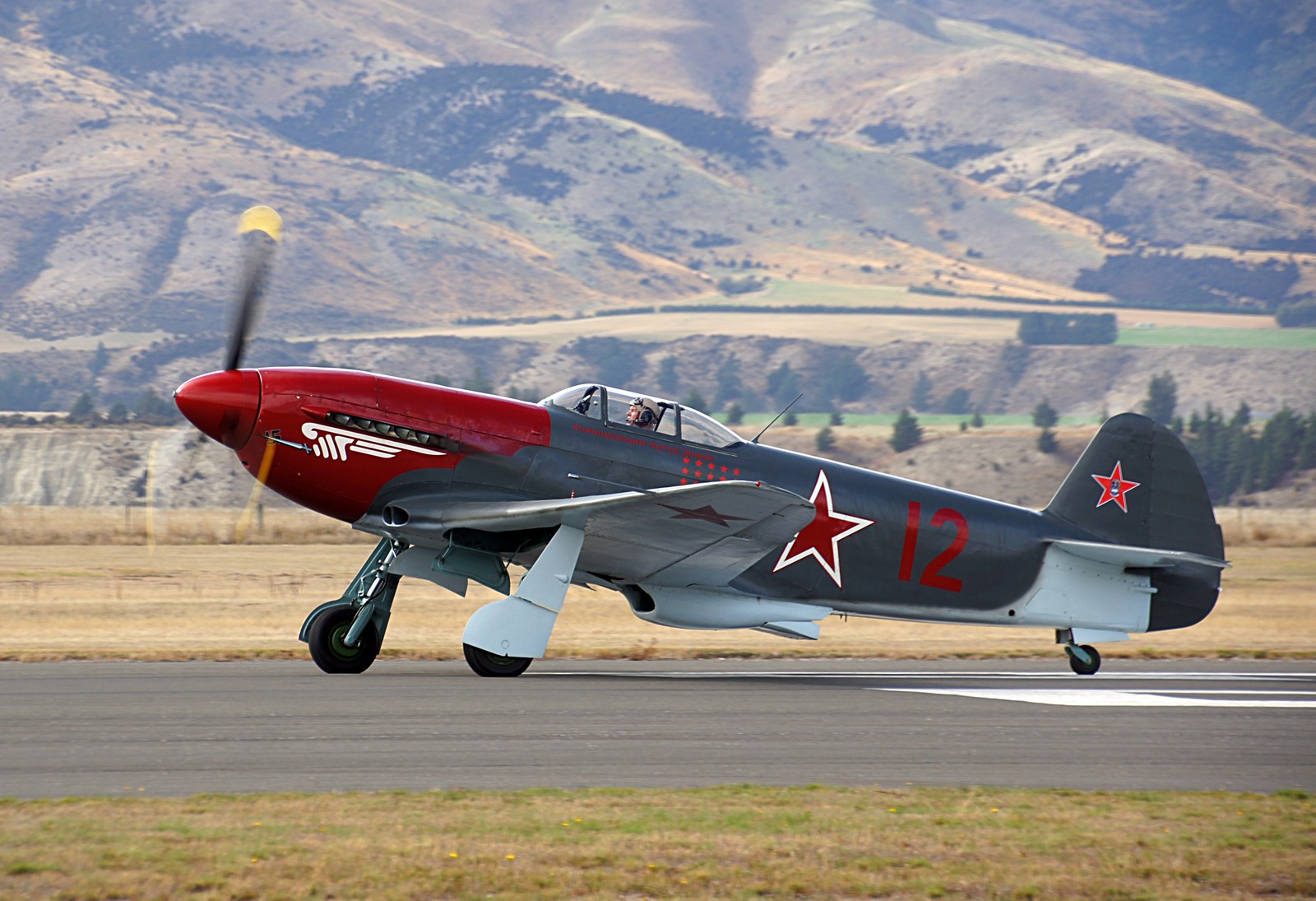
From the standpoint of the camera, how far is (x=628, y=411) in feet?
46.8

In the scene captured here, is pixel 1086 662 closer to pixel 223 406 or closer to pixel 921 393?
pixel 223 406

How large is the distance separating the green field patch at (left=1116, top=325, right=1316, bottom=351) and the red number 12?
148 meters

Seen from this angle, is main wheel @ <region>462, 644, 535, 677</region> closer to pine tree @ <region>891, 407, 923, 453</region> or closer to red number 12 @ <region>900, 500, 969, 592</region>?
red number 12 @ <region>900, 500, 969, 592</region>

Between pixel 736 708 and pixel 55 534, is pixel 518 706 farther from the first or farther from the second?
pixel 55 534

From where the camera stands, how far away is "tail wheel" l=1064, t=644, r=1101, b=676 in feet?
51.6

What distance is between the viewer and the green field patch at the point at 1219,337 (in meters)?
154

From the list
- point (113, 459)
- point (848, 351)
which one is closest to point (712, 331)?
point (848, 351)

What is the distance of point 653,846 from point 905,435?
8208cm

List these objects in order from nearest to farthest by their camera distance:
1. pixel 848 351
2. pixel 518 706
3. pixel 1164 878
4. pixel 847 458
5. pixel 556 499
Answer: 1. pixel 1164 878
2. pixel 518 706
3. pixel 556 499
4. pixel 847 458
5. pixel 848 351

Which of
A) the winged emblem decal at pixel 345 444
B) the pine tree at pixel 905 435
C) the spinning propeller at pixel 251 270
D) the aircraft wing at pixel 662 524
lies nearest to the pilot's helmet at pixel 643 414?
the aircraft wing at pixel 662 524

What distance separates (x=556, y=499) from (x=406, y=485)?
140 cm

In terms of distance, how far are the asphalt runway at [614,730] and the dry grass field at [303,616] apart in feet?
11.1

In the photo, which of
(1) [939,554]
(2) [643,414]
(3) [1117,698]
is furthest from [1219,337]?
(2) [643,414]

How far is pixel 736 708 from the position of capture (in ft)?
38.7
